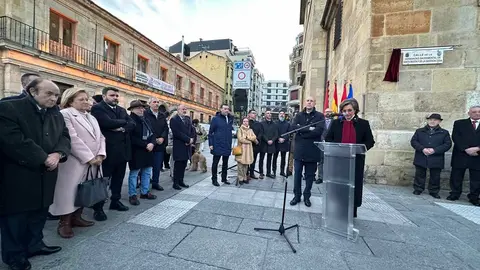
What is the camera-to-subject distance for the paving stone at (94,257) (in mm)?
2104

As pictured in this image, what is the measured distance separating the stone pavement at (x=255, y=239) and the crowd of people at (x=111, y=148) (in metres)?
0.37

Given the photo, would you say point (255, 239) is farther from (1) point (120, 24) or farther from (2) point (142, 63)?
(2) point (142, 63)

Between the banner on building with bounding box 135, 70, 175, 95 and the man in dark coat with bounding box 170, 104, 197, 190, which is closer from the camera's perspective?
the man in dark coat with bounding box 170, 104, 197, 190

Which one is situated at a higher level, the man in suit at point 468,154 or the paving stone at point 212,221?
the man in suit at point 468,154

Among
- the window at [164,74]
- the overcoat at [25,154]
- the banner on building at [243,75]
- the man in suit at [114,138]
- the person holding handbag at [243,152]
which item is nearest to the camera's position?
the overcoat at [25,154]

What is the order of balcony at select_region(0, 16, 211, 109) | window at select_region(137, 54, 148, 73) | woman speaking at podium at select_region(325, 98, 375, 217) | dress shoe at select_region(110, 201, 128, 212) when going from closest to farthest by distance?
1. woman speaking at podium at select_region(325, 98, 375, 217)
2. dress shoe at select_region(110, 201, 128, 212)
3. balcony at select_region(0, 16, 211, 109)
4. window at select_region(137, 54, 148, 73)

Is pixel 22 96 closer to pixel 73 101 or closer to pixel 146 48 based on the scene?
pixel 73 101

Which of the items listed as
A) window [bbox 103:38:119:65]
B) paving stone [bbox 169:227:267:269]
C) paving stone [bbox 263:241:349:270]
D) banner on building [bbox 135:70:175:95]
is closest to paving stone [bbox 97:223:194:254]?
paving stone [bbox 169:227:267:269]

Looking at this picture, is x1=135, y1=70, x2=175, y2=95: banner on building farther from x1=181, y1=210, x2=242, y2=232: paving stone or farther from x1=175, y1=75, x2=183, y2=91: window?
x1=181, y1=210, x2=242, y2=232: paving stone

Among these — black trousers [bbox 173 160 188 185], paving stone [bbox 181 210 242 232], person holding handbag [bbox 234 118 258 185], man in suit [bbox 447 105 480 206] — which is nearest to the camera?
paving stone [bbox 181 210 242 232]

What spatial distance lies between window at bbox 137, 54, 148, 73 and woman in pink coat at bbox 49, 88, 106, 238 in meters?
17.5

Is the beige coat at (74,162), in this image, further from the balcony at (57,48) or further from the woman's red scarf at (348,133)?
the balcony at (57,48)

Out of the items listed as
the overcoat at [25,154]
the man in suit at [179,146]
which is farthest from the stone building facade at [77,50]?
the overcoat at [25,154]

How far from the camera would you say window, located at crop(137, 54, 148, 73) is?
18.5 m
